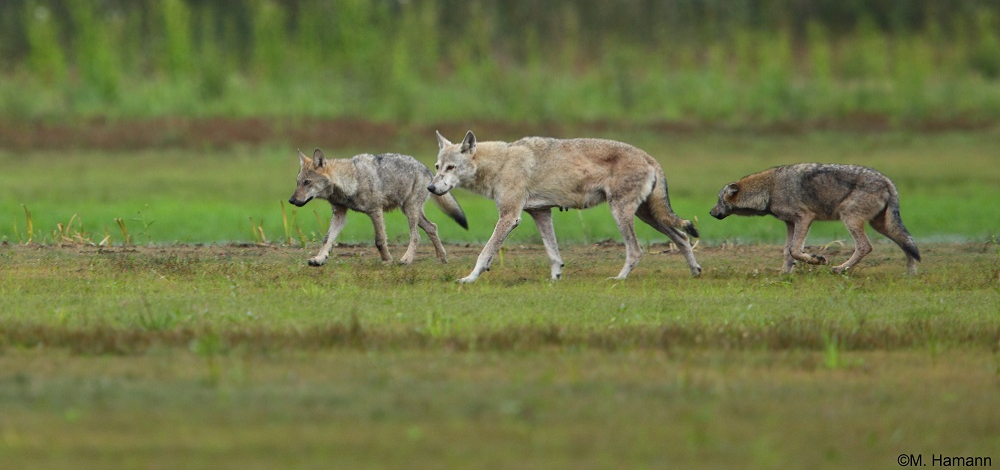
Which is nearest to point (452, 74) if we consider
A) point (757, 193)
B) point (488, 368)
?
point (757, 193)

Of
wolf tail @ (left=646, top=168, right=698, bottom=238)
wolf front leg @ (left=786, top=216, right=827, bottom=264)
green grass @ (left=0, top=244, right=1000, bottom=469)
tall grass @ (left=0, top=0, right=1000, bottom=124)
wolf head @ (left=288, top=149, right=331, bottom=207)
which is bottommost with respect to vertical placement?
green grass @ (left=0, top=244, right=1000, bottom=469)

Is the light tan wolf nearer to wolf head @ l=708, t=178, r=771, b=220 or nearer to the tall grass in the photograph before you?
wolf head @ l=708, t=178, r=771, b=220

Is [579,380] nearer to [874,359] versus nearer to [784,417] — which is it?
[784,417]

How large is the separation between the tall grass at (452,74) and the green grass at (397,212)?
8.54 ft

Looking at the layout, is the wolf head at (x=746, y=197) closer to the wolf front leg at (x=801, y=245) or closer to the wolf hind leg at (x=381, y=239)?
the wolf front leg at (x=801, y=245)

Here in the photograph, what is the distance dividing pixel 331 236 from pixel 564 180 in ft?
9.46

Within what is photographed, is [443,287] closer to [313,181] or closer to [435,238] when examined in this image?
[435,238]

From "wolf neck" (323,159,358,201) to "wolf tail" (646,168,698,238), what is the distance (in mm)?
3628

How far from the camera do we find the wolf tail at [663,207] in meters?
14.8

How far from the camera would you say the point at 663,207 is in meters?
14.9

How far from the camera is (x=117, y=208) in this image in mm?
24156

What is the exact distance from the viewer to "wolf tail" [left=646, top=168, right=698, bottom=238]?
14.8 metres

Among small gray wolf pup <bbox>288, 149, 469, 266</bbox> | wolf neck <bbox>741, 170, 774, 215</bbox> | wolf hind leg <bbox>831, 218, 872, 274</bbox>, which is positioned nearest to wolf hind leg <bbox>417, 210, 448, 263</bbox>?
small gray wolf pup <bbox>288, 149, 469, 266</bbox>

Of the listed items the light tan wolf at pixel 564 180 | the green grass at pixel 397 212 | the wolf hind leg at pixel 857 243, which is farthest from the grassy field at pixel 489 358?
the green grass at pixel 397 212
